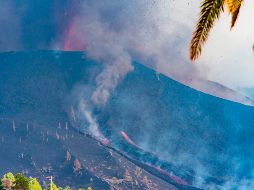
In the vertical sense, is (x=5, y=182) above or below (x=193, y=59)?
below

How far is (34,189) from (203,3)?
46.7m

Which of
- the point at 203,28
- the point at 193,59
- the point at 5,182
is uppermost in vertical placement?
the point at 203,28

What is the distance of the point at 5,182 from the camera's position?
5128 cm

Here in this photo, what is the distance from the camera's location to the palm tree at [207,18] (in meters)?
6.07

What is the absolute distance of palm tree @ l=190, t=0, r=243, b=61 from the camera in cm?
607

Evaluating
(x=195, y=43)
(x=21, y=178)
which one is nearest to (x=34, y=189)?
(x=21, y=178)

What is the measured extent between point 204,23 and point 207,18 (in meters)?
0.08

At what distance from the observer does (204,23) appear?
244 inches

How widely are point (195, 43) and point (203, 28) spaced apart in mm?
223

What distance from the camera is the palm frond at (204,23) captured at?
605 centimetres

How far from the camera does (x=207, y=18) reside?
20.1 ft

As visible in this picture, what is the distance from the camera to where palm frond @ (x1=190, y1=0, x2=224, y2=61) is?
19.9 ft

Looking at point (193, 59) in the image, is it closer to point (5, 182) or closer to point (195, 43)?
point (195, 43)

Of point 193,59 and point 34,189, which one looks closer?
point 193,59
